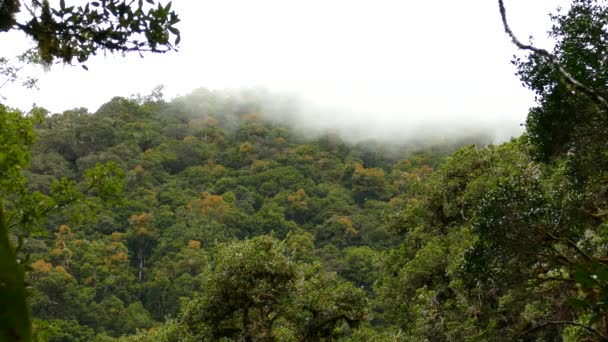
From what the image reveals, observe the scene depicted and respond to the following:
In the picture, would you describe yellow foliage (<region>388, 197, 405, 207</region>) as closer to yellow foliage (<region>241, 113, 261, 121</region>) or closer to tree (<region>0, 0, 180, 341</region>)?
yellow foliage (<region>241, 113, 261, 121</region>)

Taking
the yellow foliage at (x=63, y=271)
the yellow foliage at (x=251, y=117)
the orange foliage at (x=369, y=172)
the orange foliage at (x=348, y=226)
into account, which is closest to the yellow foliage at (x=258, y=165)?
the orange foliage at (x=369, y=172)

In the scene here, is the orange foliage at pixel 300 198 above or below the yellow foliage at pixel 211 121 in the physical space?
below

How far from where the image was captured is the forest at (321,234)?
548 cm

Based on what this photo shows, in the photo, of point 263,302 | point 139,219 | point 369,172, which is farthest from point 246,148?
point 263,302

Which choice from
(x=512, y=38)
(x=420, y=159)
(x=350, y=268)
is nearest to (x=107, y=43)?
(x=512, y=38)

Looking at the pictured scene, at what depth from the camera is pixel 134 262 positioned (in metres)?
50.0

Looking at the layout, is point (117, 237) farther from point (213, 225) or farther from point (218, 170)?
point (218, 170)

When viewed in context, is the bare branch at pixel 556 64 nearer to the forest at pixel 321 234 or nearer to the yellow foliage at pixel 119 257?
the forest at pixel 321 234

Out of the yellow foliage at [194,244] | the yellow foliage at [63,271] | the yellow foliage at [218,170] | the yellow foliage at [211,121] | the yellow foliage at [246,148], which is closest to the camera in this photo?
the yellow foliage at [63,271]

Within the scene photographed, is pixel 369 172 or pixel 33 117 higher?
pixel 33 117

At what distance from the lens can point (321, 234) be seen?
54.9m

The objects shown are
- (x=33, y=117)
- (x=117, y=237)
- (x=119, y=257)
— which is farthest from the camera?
(x=117, y=237)

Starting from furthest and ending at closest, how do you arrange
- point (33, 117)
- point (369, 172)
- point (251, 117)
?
point (251, 117), point (369, 172), point (33, 117)

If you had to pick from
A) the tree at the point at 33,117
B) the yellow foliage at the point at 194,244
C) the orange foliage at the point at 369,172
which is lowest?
the yellow foliage at the point at 194,244
